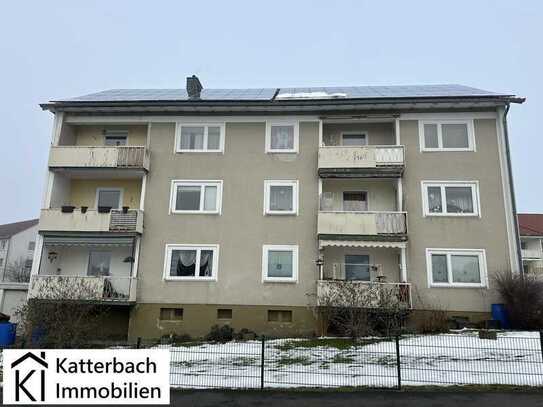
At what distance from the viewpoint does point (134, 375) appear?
9.20 m

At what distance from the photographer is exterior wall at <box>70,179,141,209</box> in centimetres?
2256

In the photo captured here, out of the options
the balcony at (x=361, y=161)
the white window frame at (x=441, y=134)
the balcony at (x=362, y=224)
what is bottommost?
the balcony at (x=362, y=224)

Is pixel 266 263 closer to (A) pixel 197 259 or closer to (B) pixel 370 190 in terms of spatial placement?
(A) pixel 197 259

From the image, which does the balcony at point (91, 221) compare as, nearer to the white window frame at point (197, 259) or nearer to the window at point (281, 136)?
the white window frame at point (197, 259)

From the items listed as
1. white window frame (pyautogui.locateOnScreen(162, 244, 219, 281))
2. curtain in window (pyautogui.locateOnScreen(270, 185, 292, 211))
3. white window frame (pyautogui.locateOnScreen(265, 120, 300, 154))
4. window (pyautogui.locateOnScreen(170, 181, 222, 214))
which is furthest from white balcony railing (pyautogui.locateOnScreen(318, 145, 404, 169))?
white window frame (pyautogui.locateOnScreen(162, 244, 219, 281))

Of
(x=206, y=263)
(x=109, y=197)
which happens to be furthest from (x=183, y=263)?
(x=109, y=197)

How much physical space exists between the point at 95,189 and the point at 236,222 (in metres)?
8.21

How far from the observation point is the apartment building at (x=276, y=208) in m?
19.5

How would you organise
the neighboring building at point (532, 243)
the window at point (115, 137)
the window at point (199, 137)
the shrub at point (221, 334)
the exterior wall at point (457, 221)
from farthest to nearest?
the neighboring building at point (532, 243), the window at point (115, 137), the window at point (199, 137), the exterior wall at point (457, 221), the shrub at point (221, 334)

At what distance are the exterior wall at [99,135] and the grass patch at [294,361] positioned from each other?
14883 mm

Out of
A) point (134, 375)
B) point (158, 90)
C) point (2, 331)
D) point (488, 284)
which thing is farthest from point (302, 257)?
point (158, 90)

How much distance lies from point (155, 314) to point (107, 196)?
7.13 m

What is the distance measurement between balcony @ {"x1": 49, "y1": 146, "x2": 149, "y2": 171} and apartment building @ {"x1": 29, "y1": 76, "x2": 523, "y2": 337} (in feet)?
0.21

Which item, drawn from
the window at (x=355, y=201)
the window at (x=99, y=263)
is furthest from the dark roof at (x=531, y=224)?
the window at (x=99, y=263)
